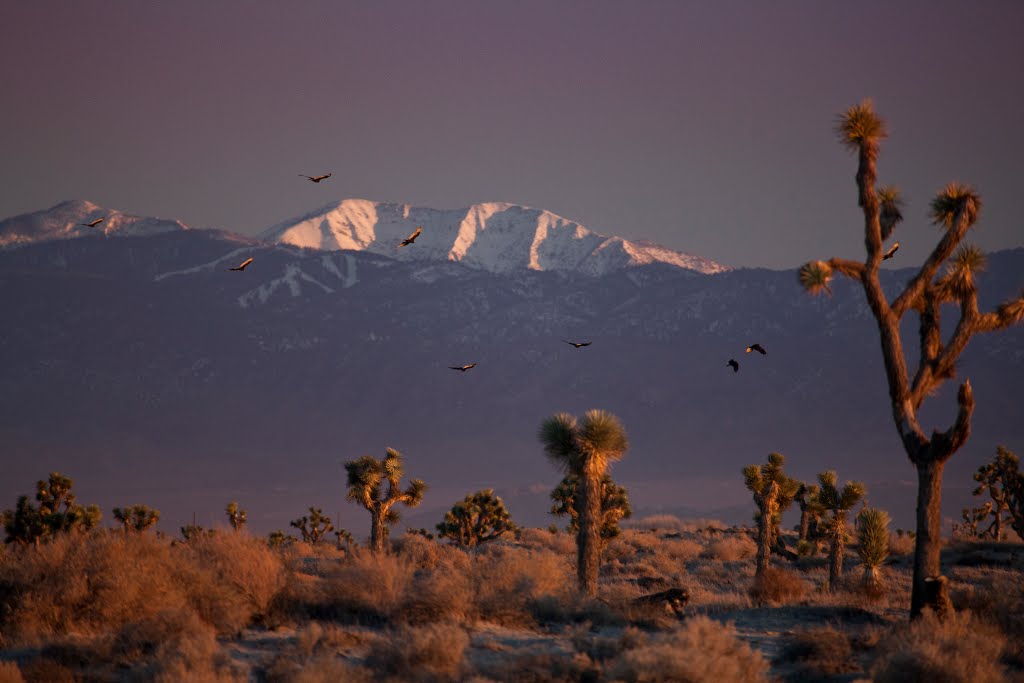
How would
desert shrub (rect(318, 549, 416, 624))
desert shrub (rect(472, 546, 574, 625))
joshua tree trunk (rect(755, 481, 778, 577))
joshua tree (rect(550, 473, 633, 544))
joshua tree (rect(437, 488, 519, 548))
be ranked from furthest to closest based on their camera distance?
1. joshua tree (rect(437, 488, 519, 548))
2. joshua tree (rect(550, 473, 633, 544))
3. joshua tree trunk (rect(755, 481, 778, 577))
4. desert shrub (rect(472, 546, 574, 625))
5. desert shrub (rect(318, 549, 416, 624))

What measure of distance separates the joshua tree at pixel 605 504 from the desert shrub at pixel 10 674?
2939 cm

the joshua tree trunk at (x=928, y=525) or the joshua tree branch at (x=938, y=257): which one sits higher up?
the joshua tree branch at (x=938, y=257)

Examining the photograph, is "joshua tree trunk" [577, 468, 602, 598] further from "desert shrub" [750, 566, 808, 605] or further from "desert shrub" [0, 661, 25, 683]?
"desert shrub" [0, 661, 25, 683]

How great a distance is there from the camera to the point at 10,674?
508 inches

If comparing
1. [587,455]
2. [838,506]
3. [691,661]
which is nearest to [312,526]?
[838,506]

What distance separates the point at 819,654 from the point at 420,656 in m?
6.34

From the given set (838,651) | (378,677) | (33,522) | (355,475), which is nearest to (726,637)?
(838,651)

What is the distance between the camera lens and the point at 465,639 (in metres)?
14.4

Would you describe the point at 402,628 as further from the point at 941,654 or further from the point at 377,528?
the point at 377,528

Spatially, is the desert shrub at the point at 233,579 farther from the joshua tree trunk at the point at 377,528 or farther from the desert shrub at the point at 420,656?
the joshua tree trunk at the point at 377,528

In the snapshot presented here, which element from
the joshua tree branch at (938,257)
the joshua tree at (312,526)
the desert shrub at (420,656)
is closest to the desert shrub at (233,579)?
the desert shrub at (420,656)

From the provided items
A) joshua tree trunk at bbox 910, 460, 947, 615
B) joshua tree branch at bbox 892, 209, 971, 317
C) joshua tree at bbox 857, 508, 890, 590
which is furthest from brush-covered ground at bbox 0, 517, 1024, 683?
joshua tree branch at bbox 892, 209, 971, 317

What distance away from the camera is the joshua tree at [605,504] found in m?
42.1

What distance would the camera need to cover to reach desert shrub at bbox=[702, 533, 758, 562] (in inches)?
1783
